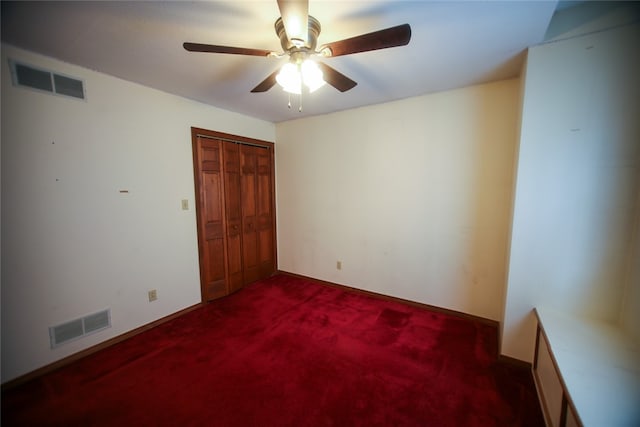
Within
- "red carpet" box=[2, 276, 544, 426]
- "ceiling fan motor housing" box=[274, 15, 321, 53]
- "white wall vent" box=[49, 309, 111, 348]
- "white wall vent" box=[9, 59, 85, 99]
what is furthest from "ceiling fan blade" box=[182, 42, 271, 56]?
"white wall vent" box=[49, 309, 111, 348]

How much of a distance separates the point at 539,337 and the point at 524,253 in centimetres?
60

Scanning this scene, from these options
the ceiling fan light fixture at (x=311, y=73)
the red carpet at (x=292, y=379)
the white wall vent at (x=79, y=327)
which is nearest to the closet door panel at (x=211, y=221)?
the red carpet at (x=292, y=379)

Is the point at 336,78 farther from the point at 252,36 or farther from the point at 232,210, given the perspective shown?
the point at 232,210

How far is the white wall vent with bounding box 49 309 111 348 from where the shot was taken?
1.91 meters

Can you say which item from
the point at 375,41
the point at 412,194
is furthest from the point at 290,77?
the point at 412,194

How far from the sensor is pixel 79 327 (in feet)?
6.61

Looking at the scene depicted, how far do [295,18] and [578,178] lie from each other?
78.8 inches

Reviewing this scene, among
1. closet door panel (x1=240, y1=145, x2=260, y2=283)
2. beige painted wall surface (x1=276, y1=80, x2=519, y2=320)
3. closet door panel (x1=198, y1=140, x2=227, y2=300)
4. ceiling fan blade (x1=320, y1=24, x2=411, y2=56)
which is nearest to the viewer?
ceiling fan blade (x1=320, y1=24, x2=411, y2=56)

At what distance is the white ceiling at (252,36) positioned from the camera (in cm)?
134

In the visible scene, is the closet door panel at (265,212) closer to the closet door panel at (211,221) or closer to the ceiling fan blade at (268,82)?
the closet door panel at (211,221)

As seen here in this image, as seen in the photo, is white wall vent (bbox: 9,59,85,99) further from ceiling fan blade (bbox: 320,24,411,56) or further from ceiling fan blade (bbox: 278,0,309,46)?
ceiling fan blade (bbox: 320,24,411,56)

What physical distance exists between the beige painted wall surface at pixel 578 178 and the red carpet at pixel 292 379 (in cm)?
58

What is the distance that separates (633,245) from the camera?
1.51m

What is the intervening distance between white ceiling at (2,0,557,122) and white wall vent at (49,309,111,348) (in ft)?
6.76
